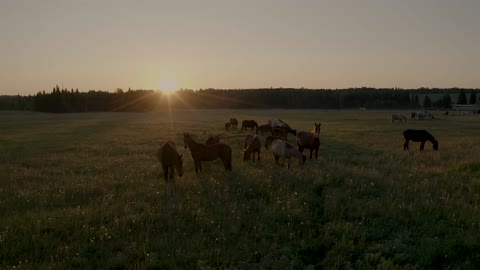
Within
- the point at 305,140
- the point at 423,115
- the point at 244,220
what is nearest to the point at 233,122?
the point at 305,140

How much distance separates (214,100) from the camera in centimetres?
16000

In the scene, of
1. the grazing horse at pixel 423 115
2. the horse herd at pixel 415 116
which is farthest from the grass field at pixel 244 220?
the grazing horse at pixel 423 115

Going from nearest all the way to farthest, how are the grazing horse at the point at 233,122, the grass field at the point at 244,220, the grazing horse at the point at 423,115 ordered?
the grass field at the point at 244,220 < the grazing horse at the point at 233,122 < the grazing horse at the point at 423,115

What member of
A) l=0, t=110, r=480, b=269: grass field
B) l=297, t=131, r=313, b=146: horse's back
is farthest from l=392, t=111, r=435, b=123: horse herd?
l=0, t=110, r=480, b=269: grass field

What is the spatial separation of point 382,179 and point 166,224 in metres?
7.67

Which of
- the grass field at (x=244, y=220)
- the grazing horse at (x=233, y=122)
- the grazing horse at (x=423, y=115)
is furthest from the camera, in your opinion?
the grazing horse at (x=423, y=115)

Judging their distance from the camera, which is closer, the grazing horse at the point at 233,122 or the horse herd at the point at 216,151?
the horse herd at the point at 216,151

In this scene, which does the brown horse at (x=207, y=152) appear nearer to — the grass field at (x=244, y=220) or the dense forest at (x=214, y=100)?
the grass field at (x=244, y=220)

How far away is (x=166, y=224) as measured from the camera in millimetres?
8984

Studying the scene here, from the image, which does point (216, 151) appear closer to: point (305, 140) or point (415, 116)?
point (305, 140)

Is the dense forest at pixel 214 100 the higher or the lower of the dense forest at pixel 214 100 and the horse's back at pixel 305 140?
the higher

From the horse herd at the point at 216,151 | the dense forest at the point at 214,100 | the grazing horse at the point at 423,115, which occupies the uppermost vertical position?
the dense forest at the point at 214,100

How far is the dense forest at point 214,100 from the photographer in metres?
125

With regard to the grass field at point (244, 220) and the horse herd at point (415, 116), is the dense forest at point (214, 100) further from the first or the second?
the grass field at point (244, 220)
